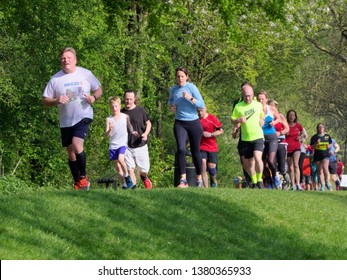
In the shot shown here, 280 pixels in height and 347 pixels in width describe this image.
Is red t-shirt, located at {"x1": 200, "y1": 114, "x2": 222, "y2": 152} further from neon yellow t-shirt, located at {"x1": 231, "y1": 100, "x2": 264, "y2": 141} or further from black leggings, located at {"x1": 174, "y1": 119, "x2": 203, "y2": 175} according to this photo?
black leggings, located at {"x1": 174, "y1": 119, "x2": 203, "y2": 175}

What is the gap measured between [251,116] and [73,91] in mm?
4892

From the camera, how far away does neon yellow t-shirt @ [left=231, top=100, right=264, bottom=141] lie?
1973 cm

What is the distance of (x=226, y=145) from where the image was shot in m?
50.8

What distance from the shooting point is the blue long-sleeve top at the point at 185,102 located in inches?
723

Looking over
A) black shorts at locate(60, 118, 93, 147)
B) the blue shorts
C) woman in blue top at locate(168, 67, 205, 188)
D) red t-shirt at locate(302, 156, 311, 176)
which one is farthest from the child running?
red t-shirt at locate(302, 156, 311, 176)

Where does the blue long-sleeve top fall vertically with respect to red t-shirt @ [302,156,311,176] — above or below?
above

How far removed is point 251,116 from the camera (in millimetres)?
19750

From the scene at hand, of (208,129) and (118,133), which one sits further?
(208,129)

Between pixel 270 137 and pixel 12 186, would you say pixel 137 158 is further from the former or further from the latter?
pixel 12 186

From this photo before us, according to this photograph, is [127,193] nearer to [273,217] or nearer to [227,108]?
[273,217]

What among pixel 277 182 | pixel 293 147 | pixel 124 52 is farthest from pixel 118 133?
pixel 124 52

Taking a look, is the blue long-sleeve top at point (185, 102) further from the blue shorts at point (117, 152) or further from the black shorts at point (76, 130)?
the black shorts at point (76, 130)

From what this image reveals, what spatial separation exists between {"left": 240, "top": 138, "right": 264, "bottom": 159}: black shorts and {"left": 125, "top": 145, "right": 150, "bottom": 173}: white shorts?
1.81 metres

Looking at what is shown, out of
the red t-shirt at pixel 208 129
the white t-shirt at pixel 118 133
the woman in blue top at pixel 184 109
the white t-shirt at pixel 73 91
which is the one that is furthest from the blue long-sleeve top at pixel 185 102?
the red t-shirt at pixel 208 129
